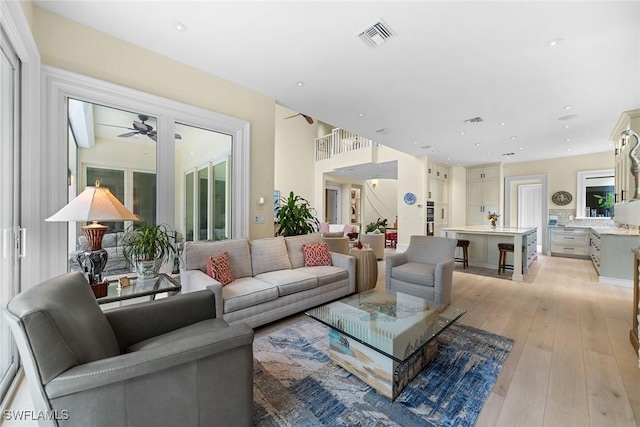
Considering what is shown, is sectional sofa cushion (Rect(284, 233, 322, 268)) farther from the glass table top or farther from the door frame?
the door frame

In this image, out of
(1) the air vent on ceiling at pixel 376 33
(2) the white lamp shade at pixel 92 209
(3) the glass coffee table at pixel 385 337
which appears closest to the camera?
(3) the glass coffee table at pixel 385 337

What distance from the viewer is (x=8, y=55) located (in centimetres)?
184

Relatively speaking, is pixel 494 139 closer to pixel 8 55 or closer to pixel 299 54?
pixel 299 54

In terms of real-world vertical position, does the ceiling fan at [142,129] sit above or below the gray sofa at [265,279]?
above

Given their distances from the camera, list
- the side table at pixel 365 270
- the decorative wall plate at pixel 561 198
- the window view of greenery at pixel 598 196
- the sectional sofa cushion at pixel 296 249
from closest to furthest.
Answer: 1. the sectional sofa cushion at pixel 296 249
2. the side table at pixel 365 270
3. the window view of greenery at pixel 598 196
4. the decorative wall plate at pixel 561 198

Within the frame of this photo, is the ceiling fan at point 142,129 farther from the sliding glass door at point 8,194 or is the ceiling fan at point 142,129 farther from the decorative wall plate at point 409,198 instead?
the decorative wall plate at point 409,198

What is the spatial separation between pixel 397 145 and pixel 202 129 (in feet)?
14.7

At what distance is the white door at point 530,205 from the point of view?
8121mm

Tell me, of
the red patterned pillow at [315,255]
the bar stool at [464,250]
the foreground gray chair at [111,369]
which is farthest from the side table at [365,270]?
the bar stool at [464,250]

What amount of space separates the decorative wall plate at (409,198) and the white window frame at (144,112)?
5.24 meters

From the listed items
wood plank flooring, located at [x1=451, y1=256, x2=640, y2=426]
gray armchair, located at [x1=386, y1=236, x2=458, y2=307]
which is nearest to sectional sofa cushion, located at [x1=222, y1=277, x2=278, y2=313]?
gray armchair, located at [x1=386, y1=236, x2=458, y2=307]

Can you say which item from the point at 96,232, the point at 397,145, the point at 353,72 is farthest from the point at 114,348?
the point at 397,145

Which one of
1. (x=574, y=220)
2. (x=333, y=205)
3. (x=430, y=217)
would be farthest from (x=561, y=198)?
(x=333, y=205)

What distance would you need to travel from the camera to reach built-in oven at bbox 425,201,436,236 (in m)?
7.38
